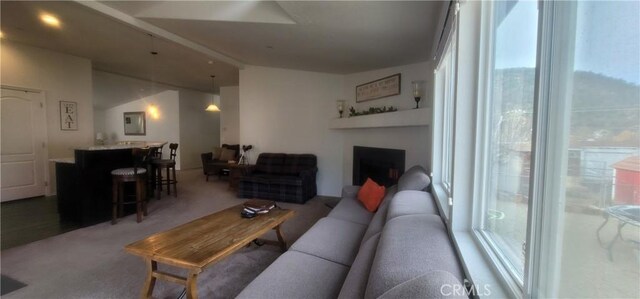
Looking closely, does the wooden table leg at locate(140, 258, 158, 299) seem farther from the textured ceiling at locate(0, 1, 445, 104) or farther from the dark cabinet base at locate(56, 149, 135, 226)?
the textured ceiling at locate(0, 1, 445, 104)

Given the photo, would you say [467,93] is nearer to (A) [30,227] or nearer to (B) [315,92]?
(B) [315,92]

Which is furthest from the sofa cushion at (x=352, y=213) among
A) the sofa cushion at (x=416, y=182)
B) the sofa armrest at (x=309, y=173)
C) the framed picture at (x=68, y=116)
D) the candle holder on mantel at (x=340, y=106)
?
the framed picture at (x=68, y=116)

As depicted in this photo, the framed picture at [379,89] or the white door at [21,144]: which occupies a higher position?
the framed picture at [379,89]

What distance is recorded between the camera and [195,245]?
6.16ft

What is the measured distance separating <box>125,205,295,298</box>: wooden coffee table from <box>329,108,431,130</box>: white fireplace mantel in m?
2.09

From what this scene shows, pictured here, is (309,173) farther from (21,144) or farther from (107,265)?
(21,144)

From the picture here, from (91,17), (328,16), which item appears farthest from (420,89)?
(91,17)

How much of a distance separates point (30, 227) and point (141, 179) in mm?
1343

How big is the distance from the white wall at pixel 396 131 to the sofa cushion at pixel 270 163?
1.30 metres

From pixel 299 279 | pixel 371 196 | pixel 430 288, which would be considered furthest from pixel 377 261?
pixel 371 196

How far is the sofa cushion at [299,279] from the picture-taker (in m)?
1.42

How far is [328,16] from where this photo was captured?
2627 millimetres

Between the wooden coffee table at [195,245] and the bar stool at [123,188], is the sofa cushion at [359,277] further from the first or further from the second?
the bar stool at [123,188]

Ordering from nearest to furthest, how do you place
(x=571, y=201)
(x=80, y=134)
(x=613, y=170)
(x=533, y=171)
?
1. (x=613, y=170)
2. (x=571, y=201)
3. (x=533, y=171)
4. (x=80, y=134)
